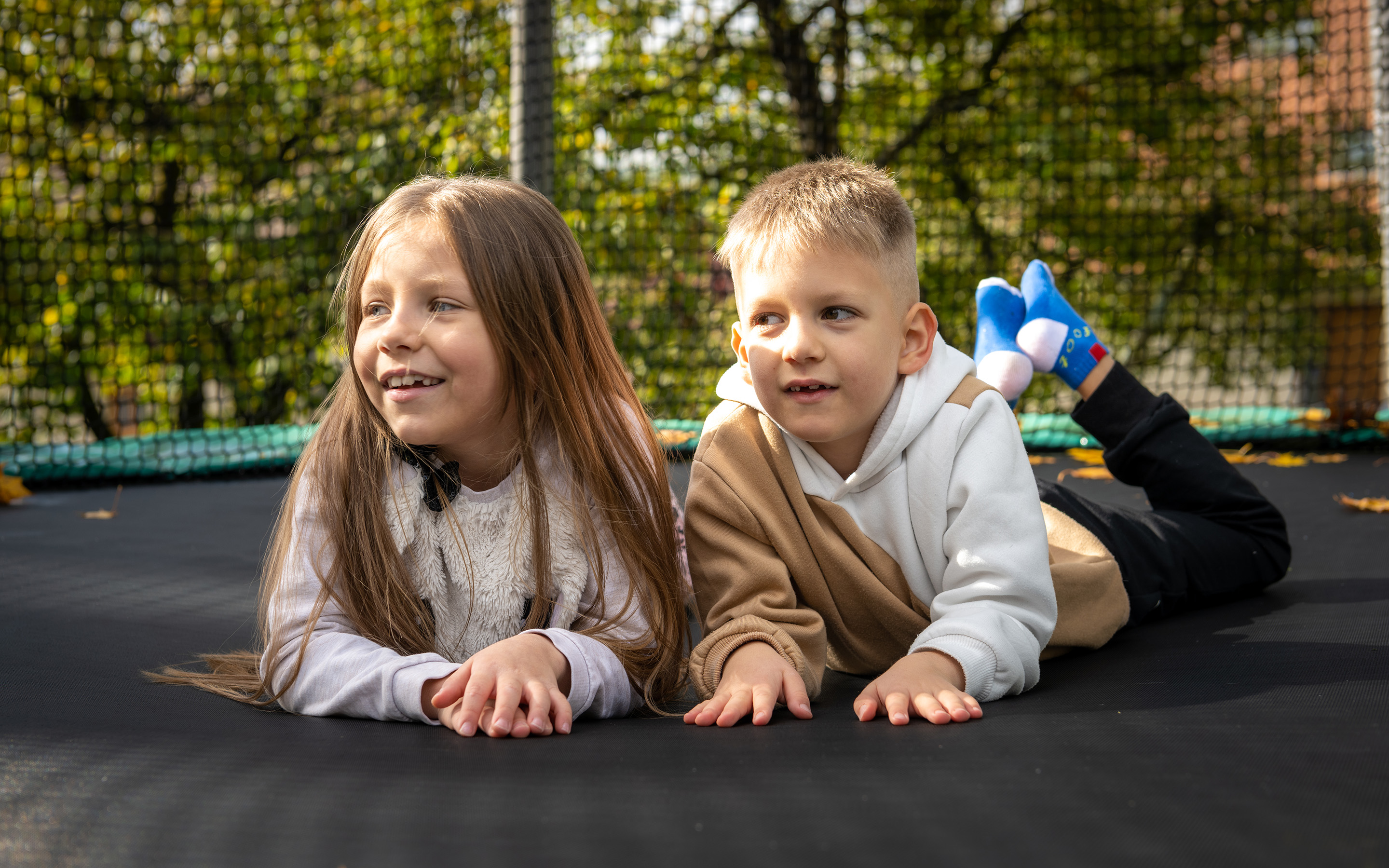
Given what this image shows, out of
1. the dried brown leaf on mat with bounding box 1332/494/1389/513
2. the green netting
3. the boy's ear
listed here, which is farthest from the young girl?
the green netting

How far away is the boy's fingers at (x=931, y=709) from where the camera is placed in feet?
3.20

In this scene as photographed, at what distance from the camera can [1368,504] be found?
7.55 feet

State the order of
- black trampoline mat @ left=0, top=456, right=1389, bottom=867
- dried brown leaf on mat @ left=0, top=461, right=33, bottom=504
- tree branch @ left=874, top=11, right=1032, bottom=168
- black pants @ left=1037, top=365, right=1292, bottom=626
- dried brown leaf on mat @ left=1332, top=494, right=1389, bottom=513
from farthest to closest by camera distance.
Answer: tree branch @ left=874, top=11, right=1032, bottom=168 → dried brown leaf on mat @ left=0, top=461, right=33, bottom=504 → dried brown leaf on mat @ left=1332, top=494, right=1389, bottom=513 → black pants @ left=1037, top=365, right=1292, bottom=626 → black trampoline mat @ left=0, top=456, right=1389, bottom=867

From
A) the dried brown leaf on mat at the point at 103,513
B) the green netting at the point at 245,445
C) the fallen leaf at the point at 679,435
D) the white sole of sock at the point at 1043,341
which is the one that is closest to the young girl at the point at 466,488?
the white sole of sock at the point at 1043,341

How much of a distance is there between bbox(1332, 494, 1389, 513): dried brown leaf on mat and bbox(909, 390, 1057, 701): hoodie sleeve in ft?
4.99

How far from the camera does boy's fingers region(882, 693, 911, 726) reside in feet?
3.21

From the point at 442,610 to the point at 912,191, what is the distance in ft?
14.3

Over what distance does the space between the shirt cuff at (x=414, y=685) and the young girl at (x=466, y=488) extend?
1.4 inches

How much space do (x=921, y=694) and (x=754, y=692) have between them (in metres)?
0.16

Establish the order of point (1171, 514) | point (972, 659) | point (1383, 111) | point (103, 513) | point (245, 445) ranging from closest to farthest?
1. point (972, 659)
2. point (1171, 514)
3. point (103, 513)
4. point (245, 445)
5. point (1383, 111)

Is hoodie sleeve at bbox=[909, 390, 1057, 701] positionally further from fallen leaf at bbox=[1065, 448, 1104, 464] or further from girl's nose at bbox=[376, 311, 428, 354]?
fallen leaf at bbox=[1065, 448, 1104, 464]

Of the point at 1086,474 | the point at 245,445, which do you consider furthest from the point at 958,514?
the point at 245,445

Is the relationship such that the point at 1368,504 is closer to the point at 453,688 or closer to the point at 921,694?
the point at 921,694

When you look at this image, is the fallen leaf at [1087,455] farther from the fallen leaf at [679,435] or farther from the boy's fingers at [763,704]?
the boy's fingers at [763,704]
